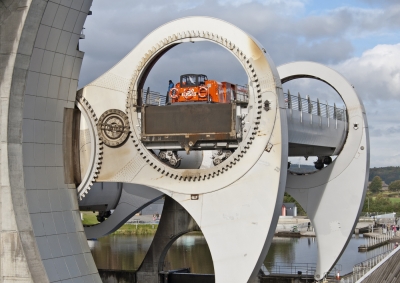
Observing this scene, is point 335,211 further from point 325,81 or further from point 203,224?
point 203,224

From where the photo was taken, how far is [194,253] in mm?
57000

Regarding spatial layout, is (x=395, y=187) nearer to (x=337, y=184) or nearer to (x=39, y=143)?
(x=337, y=184)

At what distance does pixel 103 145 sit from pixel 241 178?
444cm

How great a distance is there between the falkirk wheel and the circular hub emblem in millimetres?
Result: 30

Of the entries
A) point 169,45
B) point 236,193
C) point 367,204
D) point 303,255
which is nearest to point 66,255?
point 236,193

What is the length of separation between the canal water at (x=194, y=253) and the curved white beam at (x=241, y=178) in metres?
20.5

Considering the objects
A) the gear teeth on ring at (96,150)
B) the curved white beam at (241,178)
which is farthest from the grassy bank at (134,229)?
the curved white beam at (241,178)

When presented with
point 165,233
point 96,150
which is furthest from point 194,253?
point 96,150

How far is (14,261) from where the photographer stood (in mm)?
21062

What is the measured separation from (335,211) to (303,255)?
25.5m

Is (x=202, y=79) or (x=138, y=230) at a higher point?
(x=202, y=79)

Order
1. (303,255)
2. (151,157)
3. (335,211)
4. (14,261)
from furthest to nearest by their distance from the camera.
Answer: (303,255) → (335,211) → (151,157) → (14,261)

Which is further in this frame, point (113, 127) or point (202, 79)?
point (202, 79)

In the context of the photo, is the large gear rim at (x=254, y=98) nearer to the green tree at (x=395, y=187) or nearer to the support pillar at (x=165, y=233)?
the support pillar at (x=165, y=233)
